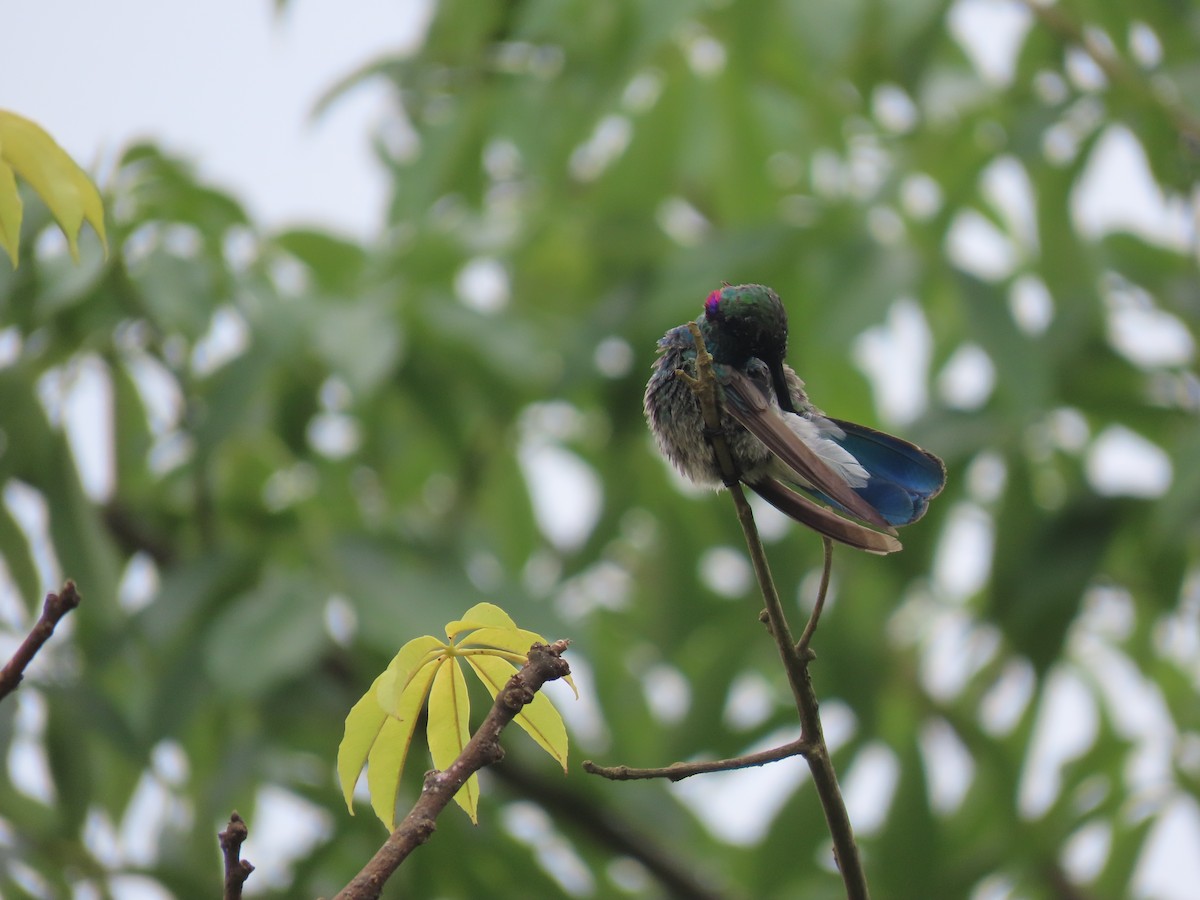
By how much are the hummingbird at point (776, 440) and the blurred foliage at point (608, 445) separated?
163cm

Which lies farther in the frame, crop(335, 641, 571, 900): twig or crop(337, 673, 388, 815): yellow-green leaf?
crop(337, 673, 388, 815): yellow-green leaf

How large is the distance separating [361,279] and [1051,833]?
234 centimetres

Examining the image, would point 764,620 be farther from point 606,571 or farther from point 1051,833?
point 606,571

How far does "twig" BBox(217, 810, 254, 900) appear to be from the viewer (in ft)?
3.02

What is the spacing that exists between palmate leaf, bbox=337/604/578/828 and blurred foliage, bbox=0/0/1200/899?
5.34 feet

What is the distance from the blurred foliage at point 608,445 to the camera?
3000mm

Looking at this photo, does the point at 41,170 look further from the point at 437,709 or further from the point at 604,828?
the point at 604,828

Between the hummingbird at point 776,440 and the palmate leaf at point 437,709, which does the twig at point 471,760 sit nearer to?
the palmate leaf at point 437,709

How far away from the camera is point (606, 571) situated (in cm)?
459

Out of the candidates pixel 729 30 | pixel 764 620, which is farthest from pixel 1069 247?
pixel 764 620

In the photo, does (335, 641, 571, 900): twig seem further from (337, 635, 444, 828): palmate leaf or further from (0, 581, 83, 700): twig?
(0, 581, 83, 700): twig

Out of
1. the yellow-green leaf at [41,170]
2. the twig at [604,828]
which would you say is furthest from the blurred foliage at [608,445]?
the yellow-green leaf at [41,170]

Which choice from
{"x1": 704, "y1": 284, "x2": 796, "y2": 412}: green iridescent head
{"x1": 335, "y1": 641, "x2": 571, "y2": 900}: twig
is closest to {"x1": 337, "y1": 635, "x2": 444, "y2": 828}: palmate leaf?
{"x1": 335, "y1": 641, "x2": 571, "y2": 900}: twig

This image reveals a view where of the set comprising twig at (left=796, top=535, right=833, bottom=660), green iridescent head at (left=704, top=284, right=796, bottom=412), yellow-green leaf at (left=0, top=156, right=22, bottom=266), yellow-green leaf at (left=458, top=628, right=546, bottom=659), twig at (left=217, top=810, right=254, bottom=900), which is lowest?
twig at (left=217, top=810, right=254, bottom=900)
